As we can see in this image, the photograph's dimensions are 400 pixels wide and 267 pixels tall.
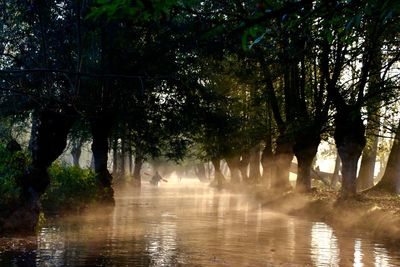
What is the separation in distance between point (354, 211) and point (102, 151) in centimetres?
1425

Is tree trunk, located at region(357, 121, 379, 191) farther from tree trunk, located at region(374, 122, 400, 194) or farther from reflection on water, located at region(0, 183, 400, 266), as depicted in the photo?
reflection on water, located at region(0, 183, 400, 266)

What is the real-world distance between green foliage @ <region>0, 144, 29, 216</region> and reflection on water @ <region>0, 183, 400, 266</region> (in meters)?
1.39

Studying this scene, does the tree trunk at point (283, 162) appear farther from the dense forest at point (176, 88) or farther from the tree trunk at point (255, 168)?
the tree trunk at point (255, 168)

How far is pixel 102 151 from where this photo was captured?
28422mm

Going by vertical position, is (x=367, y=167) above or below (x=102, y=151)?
below

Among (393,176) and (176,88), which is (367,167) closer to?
(393,176)

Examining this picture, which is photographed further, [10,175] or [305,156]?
[305,156]

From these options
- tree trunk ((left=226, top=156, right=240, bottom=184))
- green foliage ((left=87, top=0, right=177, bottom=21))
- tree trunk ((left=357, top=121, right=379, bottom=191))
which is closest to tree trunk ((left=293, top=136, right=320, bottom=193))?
tree trunk ((left=357, top=121, right=379, bottom=191))

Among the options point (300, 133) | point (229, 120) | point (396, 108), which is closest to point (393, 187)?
point (396, 108)

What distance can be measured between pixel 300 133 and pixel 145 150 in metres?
9.26

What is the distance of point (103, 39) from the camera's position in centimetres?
1962

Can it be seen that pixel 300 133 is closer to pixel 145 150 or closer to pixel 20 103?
pixel 145 150

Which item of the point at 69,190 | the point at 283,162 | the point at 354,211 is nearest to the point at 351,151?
the point at 354,211

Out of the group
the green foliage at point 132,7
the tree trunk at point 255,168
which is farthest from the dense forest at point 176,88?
the tree trunk at point 255,168
